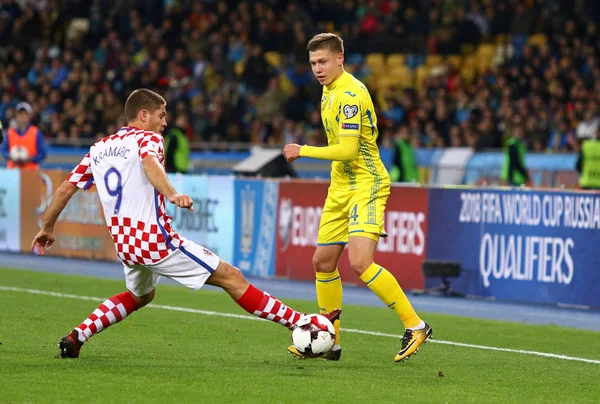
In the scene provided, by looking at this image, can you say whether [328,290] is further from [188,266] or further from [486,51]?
[486,51]

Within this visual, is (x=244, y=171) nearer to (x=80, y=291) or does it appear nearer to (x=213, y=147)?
(x=80, y=291)

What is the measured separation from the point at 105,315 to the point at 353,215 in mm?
1830

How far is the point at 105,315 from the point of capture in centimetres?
813

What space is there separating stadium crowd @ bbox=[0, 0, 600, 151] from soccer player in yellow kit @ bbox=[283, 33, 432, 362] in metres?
12.0

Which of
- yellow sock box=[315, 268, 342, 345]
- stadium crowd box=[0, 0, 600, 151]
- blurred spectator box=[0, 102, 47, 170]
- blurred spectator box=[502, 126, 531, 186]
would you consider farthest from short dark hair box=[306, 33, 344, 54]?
blurred spectator box=[0, 102, 47, 170]

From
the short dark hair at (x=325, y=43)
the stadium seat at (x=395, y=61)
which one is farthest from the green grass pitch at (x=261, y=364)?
the stadium seat at (x=395, y=61)

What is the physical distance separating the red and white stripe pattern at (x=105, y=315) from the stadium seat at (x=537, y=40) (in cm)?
1751

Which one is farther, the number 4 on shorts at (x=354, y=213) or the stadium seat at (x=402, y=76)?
the stadium seat at (x=402, y=76)

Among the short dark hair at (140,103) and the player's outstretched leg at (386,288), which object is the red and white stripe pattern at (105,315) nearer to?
the short dark hair at (140,103)

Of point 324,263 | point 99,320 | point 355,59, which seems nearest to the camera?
point 99,320

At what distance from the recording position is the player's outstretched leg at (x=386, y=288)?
27.6 ft

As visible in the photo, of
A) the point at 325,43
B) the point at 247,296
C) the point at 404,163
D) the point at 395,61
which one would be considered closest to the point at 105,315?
the point at 247,296

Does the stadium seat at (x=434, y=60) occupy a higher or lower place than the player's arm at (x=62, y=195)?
higher

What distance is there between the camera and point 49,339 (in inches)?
367
